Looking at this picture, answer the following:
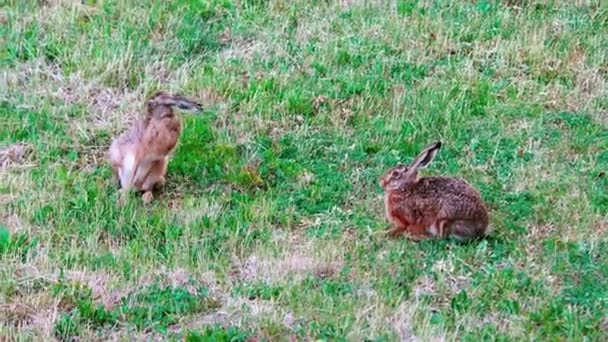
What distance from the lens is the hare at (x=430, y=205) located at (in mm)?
8398

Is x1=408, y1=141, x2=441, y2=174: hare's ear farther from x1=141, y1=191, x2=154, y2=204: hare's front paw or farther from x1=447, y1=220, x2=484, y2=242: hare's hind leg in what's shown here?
x1=141, y1=191, x2=154, y2=204: hare's front paw

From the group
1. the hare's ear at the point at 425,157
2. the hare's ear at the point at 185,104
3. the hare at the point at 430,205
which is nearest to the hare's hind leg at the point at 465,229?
the hare at the point at 430,205

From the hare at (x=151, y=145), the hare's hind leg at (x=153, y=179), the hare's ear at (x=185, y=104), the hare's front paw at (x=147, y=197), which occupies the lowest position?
the hare's front paw at (x=147, y=197)

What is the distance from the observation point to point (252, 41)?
12.3 meters

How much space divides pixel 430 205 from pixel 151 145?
2.22 m

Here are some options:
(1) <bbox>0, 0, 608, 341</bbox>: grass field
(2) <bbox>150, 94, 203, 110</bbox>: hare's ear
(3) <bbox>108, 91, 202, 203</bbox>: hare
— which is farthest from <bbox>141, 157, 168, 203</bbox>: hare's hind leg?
(2) <bbox>150, 94, 203, 110</bbox>: hare's ear

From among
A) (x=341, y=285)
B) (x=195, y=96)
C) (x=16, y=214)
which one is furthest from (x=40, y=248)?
(x=195, y=96)

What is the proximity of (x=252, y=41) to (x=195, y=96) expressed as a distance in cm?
136

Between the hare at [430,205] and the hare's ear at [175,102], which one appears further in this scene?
the hare's ear at [175,102]

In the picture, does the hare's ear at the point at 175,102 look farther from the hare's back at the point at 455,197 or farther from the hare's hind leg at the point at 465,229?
the hare's hind leg at the point at 465,229

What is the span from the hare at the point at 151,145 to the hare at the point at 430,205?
5.54 feet

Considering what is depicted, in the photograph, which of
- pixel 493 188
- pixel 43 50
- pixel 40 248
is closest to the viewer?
pixel 40 248

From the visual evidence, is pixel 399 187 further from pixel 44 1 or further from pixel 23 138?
pixel 44 1

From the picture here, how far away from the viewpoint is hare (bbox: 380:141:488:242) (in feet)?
27.6
